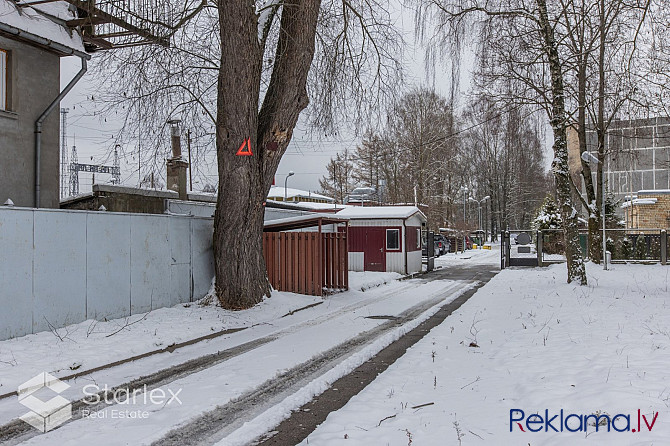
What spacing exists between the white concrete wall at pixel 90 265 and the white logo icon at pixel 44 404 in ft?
6.28

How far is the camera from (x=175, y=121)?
12.4 meters

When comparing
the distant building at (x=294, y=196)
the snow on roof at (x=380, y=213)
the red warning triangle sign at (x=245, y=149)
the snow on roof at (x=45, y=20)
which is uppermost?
the snow on roof at (x=45, y=20)

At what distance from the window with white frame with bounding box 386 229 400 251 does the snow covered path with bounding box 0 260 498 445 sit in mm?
10725

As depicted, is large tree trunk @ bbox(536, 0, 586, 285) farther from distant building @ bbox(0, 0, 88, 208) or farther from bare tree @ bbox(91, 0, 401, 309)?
distant building @ bbox(0, 0, 88, 208)

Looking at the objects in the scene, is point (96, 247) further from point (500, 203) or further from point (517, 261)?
point (500, 203)

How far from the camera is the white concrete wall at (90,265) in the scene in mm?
7468

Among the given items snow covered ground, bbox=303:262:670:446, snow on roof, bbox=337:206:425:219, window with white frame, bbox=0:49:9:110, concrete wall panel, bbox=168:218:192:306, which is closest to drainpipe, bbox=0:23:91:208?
window with white frame, bbox=0:49:9:110

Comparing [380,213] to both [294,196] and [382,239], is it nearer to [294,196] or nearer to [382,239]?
[382,239]

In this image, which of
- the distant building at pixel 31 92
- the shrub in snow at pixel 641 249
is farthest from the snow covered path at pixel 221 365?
the shrub in snow at pixel 641 249

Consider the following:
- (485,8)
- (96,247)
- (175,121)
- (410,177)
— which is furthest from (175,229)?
(410,177)

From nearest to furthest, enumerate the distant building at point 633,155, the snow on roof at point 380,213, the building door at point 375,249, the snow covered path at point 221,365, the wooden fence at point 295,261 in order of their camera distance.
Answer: the snow covered path at point 221,365 < the wooden fence at point 295,261 < the distant building at point 633,155 < the snow on roof at point 380,213 < the building door at point 375,249

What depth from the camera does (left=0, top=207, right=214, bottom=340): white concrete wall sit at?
7.47 metres

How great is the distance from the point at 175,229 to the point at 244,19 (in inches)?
184

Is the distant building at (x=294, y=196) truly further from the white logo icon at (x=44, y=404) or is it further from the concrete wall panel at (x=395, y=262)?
the white logo icon at (x=44, y=404)
